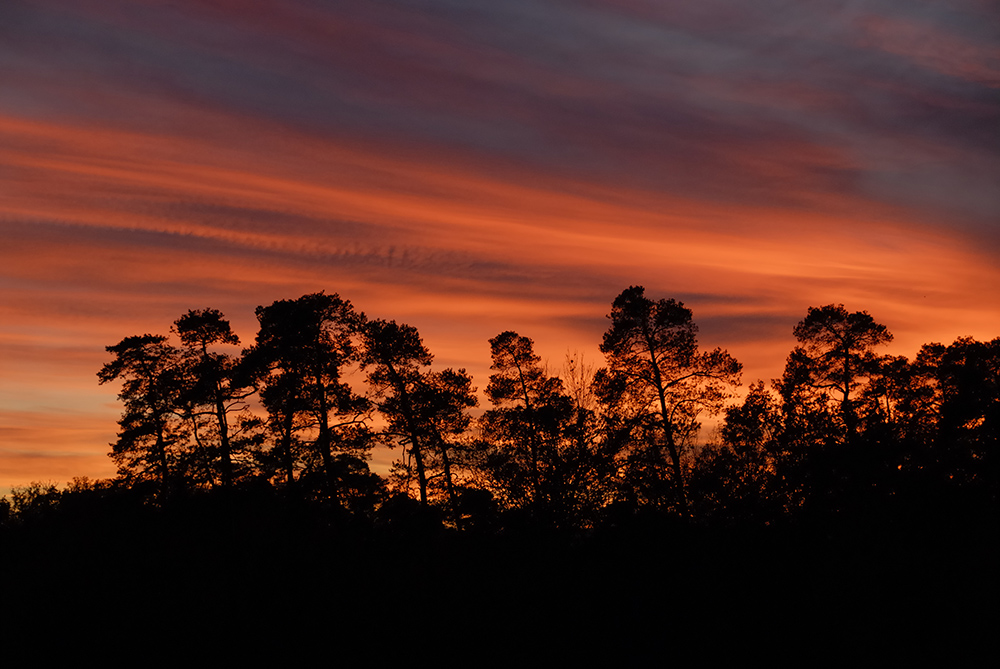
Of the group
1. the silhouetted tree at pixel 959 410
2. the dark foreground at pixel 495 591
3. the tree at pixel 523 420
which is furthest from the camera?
the tree at pixel 523 420

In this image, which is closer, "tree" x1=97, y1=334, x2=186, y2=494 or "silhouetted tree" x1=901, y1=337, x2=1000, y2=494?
"silhouetted tree" x1=901, y1=337, x2=1000, y2=494

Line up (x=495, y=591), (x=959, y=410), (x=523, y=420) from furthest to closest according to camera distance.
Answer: (x=523, y=420)
(x=959, y=410)
(x=495, y=591)

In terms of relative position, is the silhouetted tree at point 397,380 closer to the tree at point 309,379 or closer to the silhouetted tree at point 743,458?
the tree at point 309,379

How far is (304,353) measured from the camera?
27.8 m

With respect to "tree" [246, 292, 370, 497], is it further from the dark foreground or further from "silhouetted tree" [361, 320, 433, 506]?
the dark foreground

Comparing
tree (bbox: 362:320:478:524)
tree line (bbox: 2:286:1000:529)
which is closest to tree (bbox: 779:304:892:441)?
tree line (bbox: 2:286:1000:529)

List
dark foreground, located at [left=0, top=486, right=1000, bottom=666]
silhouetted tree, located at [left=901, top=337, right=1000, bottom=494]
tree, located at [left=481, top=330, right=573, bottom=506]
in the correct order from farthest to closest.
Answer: tree, located at [left=481, top=330, right=573, bottom=506], silhouetted tree, located at [left=901, top=337, right=1000, bottom=494], dark foreground, located at [left=0, top=486, right=1000, bottom=666]

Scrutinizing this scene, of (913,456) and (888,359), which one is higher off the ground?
(888,359)

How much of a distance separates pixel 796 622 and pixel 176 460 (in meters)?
32.8

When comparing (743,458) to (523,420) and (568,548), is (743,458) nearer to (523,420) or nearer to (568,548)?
(523,420)

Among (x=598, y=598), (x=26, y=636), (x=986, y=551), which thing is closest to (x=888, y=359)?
(x=986, y=551)

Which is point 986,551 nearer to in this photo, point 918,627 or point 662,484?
point 918,627

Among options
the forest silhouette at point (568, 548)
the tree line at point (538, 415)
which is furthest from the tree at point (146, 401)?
the forest silhouette at point (568, 548)

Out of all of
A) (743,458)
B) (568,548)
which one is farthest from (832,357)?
(568,548)
